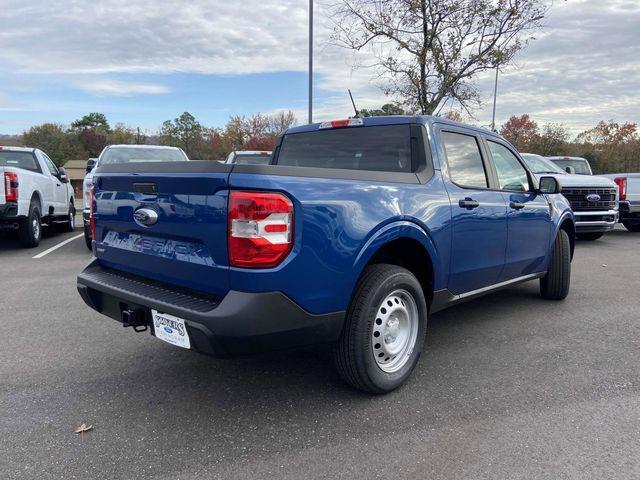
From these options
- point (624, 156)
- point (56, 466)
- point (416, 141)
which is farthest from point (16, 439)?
point (624, 156)

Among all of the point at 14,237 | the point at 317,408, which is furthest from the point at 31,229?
the point at 317,408

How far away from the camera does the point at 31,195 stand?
916 cm

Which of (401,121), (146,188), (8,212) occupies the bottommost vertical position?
(8,212)

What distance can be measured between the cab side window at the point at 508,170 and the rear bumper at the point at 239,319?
2.55 m

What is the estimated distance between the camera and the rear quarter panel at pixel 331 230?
2523 mm

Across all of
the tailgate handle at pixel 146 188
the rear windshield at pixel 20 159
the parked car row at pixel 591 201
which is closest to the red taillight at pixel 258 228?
the tailgate handle at pixel 146 188

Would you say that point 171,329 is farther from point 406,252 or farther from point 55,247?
point 55,247

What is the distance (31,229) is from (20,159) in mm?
2435

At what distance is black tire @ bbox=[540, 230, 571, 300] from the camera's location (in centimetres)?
546

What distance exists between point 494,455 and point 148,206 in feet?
7.82

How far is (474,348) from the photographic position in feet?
13.6

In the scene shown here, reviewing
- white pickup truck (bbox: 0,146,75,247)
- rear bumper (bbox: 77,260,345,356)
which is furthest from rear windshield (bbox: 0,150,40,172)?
rear bumper (bbox: 77,260,345,356)

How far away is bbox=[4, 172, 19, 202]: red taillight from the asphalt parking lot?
4410 millimetres

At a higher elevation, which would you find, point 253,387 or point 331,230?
point 331,230
